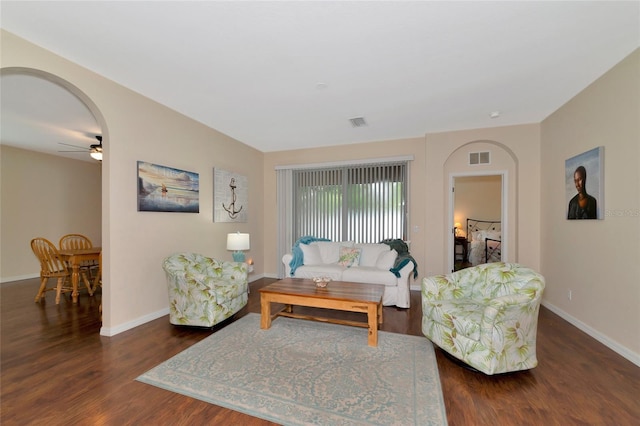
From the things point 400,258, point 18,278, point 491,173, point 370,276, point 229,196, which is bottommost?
point 18,278

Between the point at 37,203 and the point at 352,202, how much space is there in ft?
22.1

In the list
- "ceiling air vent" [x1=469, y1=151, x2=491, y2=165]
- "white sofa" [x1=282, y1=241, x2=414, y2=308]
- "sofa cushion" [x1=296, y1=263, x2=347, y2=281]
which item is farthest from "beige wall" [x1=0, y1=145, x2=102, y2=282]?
"ceiling air vent" [x1=469, y1=151, x2=491, y2=165]

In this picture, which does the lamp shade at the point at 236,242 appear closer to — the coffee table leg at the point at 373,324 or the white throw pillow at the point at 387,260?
the white throw pillow at the point at 387,260

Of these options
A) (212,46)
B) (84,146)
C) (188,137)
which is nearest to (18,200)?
(84,146)

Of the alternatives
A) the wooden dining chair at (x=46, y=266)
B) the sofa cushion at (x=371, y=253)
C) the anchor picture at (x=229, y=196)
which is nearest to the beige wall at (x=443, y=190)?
the anchor picture at (x=229, y=196)

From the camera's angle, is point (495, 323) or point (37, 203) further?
point (37, 203)

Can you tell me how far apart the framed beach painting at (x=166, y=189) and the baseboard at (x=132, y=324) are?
51.3 inches

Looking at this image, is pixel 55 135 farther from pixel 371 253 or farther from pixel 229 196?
pixel 371 253

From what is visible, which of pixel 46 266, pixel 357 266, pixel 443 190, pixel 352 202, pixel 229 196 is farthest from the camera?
pixel 352 202

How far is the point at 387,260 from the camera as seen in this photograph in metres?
4.29

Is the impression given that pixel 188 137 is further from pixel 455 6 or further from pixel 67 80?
pixel 455 6

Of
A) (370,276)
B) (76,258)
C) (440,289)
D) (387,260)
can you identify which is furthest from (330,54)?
(76,258)

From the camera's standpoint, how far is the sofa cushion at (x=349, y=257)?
4512 mm

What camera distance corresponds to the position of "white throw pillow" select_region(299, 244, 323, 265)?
4.68 meters
